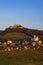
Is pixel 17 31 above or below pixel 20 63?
above

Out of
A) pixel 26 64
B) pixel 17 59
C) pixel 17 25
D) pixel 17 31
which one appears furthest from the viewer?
pixel 17 25

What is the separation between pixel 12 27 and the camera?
8019 cm

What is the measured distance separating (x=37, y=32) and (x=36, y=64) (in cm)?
5534

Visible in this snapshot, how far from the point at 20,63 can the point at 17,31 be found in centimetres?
5459

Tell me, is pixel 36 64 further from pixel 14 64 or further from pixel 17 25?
pixel 17 25

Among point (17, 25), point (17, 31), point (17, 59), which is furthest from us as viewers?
point (17, 25)

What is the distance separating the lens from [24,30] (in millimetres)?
78188

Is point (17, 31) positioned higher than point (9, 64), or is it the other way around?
point (17, 31)

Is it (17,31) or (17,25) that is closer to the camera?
(17,31)

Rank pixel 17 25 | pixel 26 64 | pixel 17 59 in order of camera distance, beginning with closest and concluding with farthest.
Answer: pixel 26 64
pixel 17 59
pixel 17 25

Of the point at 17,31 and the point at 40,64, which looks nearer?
the point at 40,64

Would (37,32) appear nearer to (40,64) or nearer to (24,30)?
(24,30)

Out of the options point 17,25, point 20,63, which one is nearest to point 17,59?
point 20,63

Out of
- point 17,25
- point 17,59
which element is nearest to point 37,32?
point 17,25
